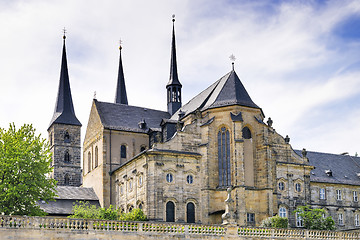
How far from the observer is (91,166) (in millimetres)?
69750

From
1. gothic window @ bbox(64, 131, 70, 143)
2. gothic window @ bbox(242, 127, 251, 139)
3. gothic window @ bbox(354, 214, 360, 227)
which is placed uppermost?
gothic window @ bbox(64, 131, 70, 143)

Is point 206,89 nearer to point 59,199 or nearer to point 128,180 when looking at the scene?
point 128,180

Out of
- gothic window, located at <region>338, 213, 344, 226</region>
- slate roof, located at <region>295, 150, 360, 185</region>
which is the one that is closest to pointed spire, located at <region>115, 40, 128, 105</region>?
slate roof, located at <region>295, 150, 360, 185</region>

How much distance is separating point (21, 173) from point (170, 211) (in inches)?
617

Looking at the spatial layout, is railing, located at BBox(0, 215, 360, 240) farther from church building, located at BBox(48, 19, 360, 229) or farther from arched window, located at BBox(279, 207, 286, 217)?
arched window, located at BBox(279, 207, 286, 217)

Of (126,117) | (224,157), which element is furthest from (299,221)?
(126,117)

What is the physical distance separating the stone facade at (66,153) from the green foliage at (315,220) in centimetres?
3545

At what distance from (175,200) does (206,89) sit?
16245mm

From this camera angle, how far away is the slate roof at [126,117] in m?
66.1

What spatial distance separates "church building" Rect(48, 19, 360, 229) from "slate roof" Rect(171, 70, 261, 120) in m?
0.10

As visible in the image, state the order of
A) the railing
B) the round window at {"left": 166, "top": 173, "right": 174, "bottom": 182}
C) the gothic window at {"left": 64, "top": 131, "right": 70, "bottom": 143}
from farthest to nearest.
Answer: the gothic window at {"left": 64, "top": 131, "right": 70, "bottom": 143} < the round window at {"left": 166, "top": 173, "right": 174, "bottom": 182} < the railing

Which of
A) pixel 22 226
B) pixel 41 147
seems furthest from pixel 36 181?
pixel 22 226

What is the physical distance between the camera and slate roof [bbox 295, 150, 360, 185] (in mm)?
68625

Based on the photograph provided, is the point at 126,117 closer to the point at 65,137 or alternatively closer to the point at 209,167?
the point at 209,167
